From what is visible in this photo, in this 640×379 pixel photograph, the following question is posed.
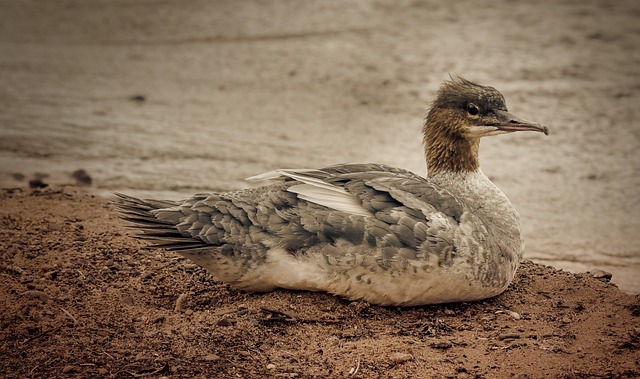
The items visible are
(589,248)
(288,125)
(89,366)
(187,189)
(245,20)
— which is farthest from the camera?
(245,20)

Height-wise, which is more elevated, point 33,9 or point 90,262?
point 33,9

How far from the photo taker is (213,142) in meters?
8.09

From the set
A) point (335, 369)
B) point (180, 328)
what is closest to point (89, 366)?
point (180, 328)

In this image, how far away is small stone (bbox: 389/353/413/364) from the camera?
13.8 ft

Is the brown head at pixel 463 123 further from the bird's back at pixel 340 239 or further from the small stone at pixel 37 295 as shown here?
the small stone at pixel 37 295

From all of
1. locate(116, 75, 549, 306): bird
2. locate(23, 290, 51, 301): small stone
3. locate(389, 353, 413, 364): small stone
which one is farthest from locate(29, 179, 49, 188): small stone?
locate(389, 353, 413, 364): small stone

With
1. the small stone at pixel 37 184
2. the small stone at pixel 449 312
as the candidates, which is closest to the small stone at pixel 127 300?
the small stone at pixel 449 312

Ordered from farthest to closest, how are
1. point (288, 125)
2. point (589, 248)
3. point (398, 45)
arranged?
1. point (398, 45)
2. point (288, 125)
3. point (589, 248)

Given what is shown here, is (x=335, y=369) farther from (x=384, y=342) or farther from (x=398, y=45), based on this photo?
(x=398, y=45)

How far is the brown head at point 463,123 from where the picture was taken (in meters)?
5.36

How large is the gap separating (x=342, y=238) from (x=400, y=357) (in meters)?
0.78

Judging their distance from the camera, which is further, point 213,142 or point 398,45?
point 398,45

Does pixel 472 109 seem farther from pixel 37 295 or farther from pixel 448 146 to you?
pixel 37 295

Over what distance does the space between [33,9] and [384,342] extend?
984 cm
